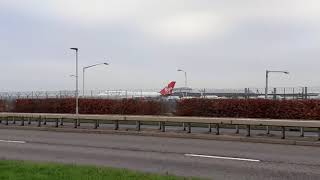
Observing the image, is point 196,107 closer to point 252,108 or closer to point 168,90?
point 252,108

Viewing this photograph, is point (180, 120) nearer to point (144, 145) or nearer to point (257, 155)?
point (144, 145)

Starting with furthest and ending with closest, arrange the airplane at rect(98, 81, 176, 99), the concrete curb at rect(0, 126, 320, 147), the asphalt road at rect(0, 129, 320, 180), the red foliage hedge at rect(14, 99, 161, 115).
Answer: the airplane at rect(98, 81, 176, 99), the red foliage hedge at rect(14, 99, 161, 115), the concrete curb at rect(0, 126, 320, 147), the asphalt road at rect(0, 129, 320, 180)

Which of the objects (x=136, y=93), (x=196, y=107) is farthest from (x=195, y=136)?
(x=136, y=93)

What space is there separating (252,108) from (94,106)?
14763 mm

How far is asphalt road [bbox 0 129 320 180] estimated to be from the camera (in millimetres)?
12477

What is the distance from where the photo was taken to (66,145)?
1909cm

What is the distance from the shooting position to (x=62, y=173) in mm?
10648

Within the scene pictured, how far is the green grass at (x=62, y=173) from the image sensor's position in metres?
10.1

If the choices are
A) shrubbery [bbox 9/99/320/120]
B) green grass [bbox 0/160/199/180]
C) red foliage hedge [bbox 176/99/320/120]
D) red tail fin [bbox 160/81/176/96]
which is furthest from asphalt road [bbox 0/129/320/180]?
red tail fin [bbox 160/81/176/96]

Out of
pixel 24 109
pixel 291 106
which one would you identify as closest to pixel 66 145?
pixel 291 106

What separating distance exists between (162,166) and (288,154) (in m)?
4.41

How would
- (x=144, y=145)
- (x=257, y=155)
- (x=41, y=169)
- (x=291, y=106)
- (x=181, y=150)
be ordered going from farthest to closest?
(x=291, y=106) → (x=144, y=145) → (x=181, y=150) → (x=257, y=155) → (x=41, y=169)

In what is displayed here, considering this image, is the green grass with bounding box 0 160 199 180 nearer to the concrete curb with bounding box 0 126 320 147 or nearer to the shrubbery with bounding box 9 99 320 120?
the concrete curb with bounding box 0 126 320 147

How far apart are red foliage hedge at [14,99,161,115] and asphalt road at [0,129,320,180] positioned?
22098 mm
